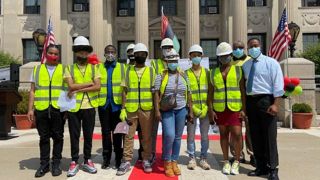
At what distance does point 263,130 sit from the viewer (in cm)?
682

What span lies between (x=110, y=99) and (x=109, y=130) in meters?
0.61

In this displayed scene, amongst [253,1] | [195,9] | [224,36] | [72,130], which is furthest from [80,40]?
[253,1]

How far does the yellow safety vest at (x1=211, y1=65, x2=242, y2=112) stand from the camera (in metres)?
6.91

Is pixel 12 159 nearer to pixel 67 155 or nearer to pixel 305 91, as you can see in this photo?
pixel 67 155

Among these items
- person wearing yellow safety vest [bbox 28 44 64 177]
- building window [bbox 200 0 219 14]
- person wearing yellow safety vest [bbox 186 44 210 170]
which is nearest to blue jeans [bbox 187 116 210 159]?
person wearing yellow safety vest [bbox 186 44 210 170]

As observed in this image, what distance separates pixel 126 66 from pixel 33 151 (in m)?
4.05

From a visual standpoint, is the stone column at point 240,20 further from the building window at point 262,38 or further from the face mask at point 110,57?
the face mask at point 110,57

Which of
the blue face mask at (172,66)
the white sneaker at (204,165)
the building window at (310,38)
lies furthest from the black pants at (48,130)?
the building window at (310,38)

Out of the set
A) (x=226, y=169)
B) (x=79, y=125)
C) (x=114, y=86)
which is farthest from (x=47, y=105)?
(x=226, y=169)

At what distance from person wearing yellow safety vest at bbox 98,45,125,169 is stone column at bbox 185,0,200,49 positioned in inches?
876

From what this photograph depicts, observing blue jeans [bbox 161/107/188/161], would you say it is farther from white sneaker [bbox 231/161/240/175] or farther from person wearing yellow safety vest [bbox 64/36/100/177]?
person wearing yellow safety vest [bbox 64/36/100/177]

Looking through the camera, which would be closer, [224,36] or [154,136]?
[154,136]

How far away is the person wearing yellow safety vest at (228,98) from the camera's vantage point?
272 inches

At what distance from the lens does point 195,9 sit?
29.8 meters
